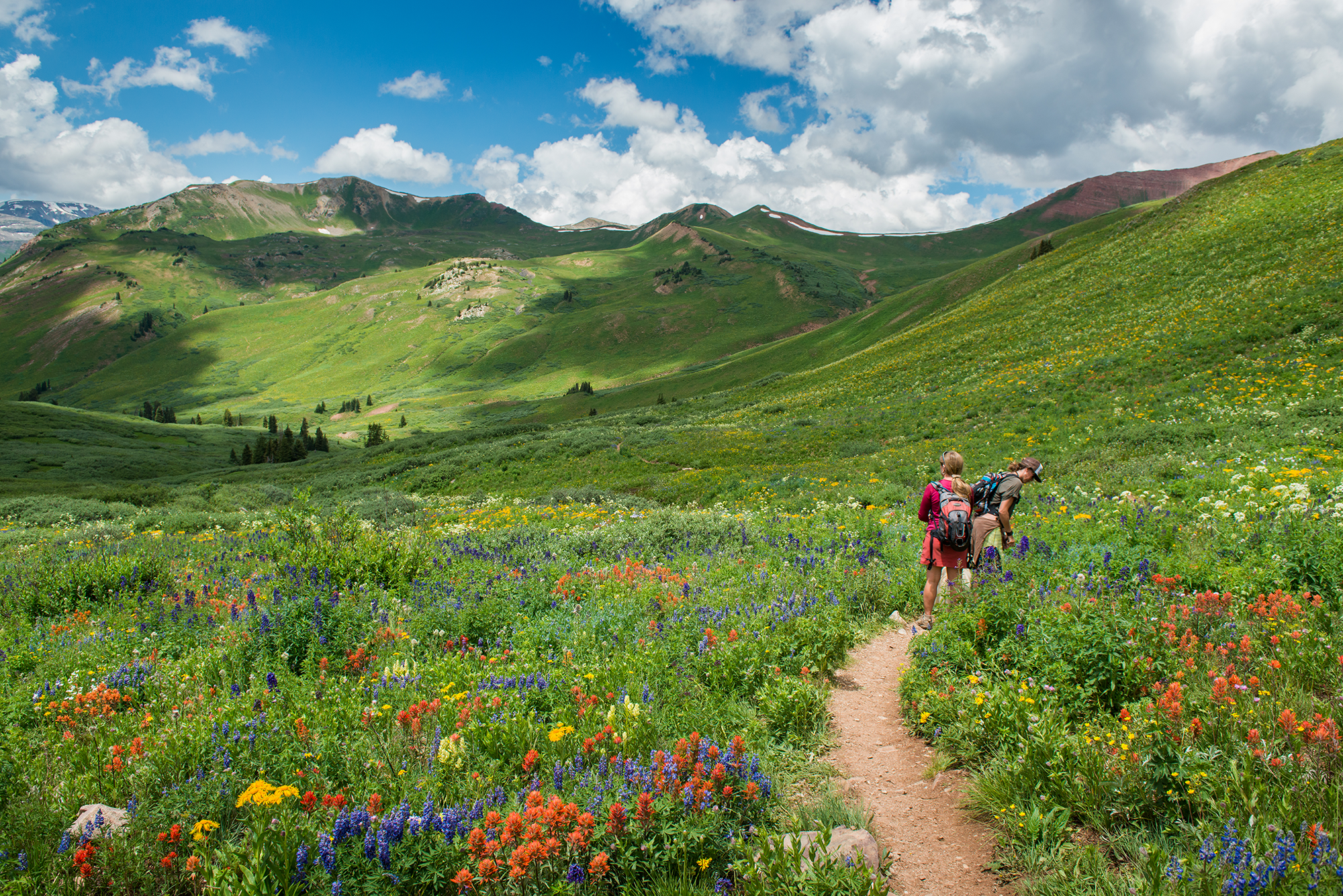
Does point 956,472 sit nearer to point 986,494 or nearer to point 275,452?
point 986,494

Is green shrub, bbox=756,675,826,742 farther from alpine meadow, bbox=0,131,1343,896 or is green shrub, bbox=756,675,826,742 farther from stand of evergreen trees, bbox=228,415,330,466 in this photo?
stand of evergreen trees, bbox=228,415,330,466

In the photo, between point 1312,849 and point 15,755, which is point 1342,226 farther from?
point 15,755

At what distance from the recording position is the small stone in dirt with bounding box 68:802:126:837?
136 inches

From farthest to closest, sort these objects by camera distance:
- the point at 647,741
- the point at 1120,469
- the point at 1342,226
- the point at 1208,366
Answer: the point at 1342,226, the point at 1208,366, the point at 1120,469, the point at 647,741

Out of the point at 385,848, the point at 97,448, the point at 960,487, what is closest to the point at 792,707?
the point at 385,848

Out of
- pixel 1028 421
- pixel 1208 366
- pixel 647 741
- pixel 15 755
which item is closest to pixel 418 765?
pixel 647 741

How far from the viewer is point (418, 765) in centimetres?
430

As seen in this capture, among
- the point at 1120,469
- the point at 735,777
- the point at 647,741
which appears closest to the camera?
the point at 735,777

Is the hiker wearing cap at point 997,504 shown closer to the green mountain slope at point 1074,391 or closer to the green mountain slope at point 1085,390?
the green mountain slope at point 1085,390

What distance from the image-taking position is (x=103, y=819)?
11.5 feet

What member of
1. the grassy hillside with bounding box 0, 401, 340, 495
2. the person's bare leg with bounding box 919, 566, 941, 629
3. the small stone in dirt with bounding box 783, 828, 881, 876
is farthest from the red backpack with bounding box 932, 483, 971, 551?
the grassy hillside with bounding box 0, 401, 340, 495

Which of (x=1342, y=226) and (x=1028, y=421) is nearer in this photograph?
(x=1028, y=421)

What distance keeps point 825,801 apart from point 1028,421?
24554 mm

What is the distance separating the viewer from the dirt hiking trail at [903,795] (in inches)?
148
